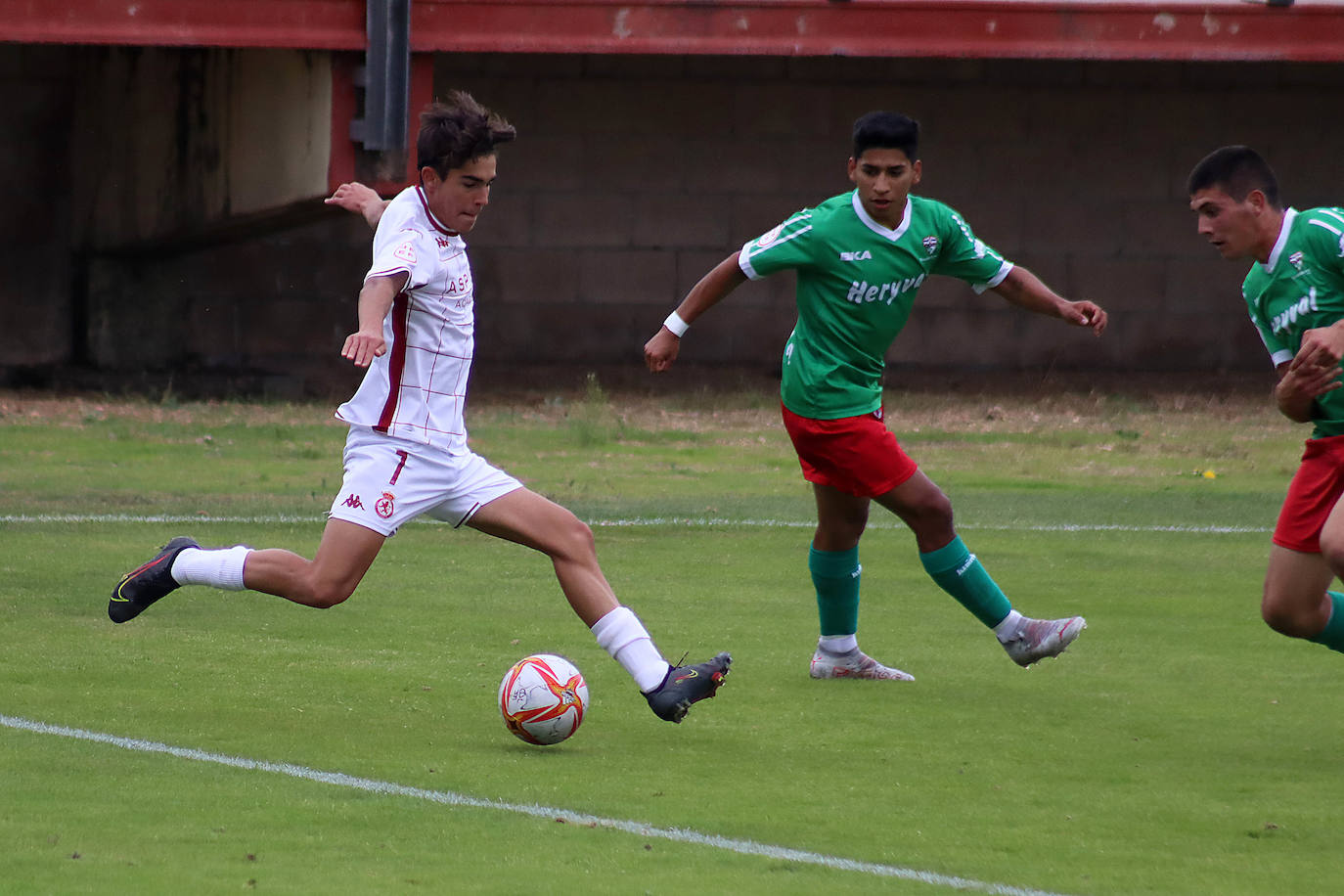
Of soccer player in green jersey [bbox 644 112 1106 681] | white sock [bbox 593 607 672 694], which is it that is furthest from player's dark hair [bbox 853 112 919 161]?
white sock [bbox 593 607 672 694]

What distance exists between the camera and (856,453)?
6645 mm

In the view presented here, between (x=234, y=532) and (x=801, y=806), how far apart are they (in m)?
5.54

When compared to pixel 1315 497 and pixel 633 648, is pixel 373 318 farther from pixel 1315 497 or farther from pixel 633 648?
pixel 1315 497

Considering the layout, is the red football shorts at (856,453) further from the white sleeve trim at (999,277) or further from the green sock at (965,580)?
the white sleeve trim at (999,277)

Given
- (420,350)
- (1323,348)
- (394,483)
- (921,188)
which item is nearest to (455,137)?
(420,350)

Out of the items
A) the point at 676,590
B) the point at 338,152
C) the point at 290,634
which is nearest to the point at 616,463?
the point at 338,152

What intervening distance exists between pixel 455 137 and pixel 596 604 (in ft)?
4.91

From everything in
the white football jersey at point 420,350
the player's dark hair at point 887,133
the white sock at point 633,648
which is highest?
the player's dark hair at point 887,133

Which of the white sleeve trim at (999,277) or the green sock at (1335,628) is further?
the white sleeve trim at (999,277)

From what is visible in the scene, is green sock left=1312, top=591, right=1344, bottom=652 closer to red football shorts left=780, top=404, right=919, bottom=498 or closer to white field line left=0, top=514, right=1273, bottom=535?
red football shorts left=780, top=404, right=919, bottom=498

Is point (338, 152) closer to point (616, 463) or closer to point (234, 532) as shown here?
point (616, 463)

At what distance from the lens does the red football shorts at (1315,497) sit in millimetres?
5660

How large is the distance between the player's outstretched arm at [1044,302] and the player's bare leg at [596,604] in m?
1.93

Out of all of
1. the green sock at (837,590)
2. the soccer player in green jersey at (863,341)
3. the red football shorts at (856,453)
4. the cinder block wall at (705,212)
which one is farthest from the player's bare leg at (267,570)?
the cinder block wall at (705,212)
